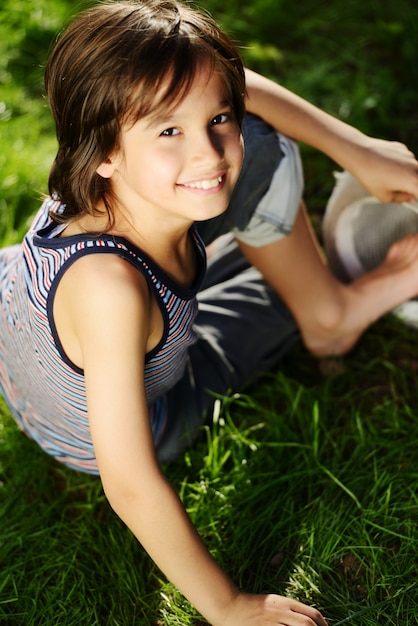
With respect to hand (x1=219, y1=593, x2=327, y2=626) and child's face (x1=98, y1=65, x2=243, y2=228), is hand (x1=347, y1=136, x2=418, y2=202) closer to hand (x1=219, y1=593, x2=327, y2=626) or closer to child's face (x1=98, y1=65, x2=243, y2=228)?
child's face (x1=98, y1=65, x2=243, y2=228)

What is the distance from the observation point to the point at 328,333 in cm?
219

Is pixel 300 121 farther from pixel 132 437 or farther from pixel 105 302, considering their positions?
pixel 132 437

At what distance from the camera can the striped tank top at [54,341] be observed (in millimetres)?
1525

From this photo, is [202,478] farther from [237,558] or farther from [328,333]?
[328,333]

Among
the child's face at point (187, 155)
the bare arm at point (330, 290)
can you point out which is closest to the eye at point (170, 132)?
the child's face at point (187, 155)

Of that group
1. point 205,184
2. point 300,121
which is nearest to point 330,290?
point 300,121

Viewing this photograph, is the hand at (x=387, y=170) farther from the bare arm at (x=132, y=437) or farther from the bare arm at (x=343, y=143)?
the bare arm at (x=132, y=437)

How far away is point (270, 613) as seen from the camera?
1511 mm

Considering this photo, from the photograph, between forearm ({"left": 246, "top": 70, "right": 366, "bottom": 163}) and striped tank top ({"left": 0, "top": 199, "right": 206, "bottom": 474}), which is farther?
forearm ({"left": 246, "top": 70, "right": 366, "bottom": 163})

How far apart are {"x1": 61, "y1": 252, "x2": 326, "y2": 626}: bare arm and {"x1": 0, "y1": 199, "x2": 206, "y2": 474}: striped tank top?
74 millimetres

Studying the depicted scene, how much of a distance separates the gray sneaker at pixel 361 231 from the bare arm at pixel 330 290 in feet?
0.43

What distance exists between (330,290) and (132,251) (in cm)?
81

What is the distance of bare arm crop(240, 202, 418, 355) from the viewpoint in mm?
2105

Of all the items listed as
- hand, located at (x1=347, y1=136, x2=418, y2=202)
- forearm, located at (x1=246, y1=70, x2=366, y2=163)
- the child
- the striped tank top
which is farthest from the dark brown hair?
hand, located at (x1=347, y1=136, x2=418, y2=202)
